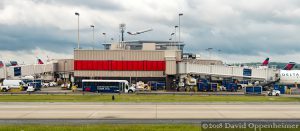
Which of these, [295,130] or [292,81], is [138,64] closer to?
[292,81]

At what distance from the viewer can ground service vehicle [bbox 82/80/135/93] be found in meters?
95.5

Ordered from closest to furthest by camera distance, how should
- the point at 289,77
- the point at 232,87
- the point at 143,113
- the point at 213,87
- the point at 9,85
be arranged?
→ 1. the point at 143,113
2. the point at 9,85
3. the point at 213,87
4. the point at 232,87
5. the point at 289,77

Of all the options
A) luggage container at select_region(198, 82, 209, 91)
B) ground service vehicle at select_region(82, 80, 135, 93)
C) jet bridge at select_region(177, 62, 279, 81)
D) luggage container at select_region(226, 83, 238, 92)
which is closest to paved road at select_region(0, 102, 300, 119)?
ground service vehicle at select_region(82, 80, 135, 93)

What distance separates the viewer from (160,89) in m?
111

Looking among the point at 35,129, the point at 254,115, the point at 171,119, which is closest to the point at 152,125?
the point at 171,119

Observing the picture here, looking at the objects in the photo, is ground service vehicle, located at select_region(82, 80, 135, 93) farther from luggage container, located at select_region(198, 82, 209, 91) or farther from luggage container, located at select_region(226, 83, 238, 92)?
luggage container, located at select_region(226, 83, 238, 92)

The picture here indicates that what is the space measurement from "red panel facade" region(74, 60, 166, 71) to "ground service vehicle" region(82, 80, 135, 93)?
733 inches

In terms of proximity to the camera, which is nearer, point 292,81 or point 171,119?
point 171,119

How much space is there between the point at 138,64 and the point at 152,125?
8045 cm

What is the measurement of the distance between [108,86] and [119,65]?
20082 mm

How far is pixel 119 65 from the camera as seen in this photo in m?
116

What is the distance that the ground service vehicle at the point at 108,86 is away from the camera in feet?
313

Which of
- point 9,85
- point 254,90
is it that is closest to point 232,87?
point 254,90

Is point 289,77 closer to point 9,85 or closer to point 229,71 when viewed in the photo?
point 229,71
